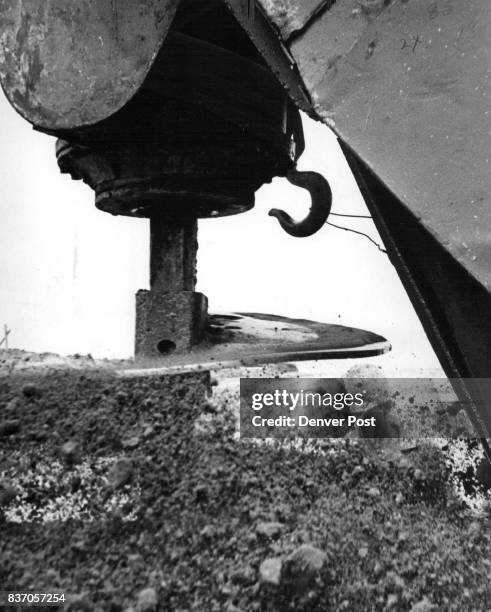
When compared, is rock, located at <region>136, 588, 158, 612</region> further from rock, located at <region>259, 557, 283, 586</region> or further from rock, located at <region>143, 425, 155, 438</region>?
rock, located at <region>143, 425, 155, 438</region>

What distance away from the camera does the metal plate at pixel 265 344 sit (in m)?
1.81

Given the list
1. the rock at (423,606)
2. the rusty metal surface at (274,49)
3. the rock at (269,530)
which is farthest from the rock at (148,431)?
the rusty metal surface at (274,49)

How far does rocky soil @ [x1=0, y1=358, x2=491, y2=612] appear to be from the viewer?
1567 millimetres

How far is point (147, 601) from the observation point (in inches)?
58.7

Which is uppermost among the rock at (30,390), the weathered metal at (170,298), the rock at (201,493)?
the weathered metal at (170,298)

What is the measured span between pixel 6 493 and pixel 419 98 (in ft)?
4.38

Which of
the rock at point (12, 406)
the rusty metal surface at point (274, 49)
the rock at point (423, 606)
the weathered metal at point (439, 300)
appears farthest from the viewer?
the rock at point (12, 406)

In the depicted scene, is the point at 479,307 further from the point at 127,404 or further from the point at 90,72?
the point at 127,404

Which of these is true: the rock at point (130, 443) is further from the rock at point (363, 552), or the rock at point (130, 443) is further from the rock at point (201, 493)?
the rock at point (363, 552)

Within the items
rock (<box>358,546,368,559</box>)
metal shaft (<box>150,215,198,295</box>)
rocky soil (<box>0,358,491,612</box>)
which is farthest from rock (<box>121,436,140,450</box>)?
rock (<box>358,546,368,559</box>)

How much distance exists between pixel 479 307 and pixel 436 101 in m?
0.46

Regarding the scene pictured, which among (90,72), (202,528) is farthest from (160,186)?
(202,528)

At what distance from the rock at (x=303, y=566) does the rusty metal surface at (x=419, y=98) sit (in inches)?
32.7

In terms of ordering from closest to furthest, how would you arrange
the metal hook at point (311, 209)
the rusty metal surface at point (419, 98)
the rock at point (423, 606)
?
the rusty metal surface at point (419, 98) < the rock at point (423, 606) < the metal hook at point (311, 209)
